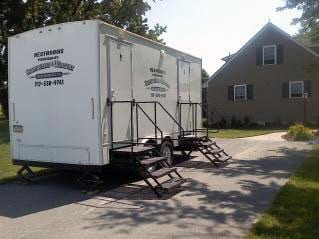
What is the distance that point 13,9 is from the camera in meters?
30.8

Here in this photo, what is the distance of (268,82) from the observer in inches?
1219


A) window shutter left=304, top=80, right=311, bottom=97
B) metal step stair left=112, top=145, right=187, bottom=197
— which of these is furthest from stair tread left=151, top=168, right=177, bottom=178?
window shutter left=304, top=80, right=311, bottom=97

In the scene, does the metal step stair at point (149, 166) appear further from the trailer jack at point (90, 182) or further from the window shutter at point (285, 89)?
the window shutter at point (285, 89)

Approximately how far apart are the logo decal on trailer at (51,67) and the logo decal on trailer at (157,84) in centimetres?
231

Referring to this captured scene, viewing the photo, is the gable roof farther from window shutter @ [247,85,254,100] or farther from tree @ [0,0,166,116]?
tree @ [0,0,166,116]

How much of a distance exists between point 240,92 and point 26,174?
2362 centimetres

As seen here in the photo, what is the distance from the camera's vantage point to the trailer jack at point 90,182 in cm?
894

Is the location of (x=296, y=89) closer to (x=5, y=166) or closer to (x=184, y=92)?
(x=184, y=92)

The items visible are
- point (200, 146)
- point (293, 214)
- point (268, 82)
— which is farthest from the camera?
point (268, 82)

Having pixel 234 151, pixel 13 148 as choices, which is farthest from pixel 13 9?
pixel 13 148

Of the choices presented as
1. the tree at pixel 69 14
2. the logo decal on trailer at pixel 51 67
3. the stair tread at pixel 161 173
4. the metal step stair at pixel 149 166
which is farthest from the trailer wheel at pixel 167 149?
the tree at pixel 69 14

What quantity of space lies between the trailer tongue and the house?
2079cm

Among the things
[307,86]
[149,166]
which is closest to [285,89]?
[307,86]

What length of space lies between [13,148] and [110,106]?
265 centimetres
